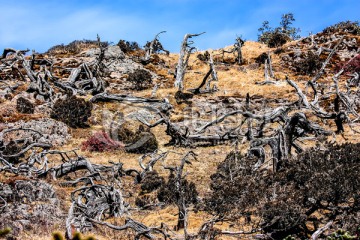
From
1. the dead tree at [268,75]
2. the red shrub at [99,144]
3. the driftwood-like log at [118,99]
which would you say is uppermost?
the dead tree at [268,75]

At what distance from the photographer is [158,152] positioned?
21.7 m

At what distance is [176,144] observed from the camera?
22.8 metres

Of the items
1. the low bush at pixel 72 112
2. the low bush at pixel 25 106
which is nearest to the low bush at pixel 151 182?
the low bush at pixel 72 112

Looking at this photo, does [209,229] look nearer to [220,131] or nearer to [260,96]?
[220,131]

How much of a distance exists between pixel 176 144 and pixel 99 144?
4.53 metres

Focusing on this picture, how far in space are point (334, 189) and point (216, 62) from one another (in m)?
36.1

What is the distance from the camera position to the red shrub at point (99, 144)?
21.1 meters

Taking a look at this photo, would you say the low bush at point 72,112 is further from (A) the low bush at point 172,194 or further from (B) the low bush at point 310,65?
(B) the low bush at point 310,65

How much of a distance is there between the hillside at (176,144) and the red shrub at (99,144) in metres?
0.09

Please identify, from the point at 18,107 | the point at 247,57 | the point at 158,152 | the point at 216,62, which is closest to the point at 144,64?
the point at 216,62

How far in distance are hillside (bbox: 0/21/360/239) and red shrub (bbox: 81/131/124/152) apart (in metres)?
0.09

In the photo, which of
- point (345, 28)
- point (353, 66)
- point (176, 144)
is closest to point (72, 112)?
point (176, 144)

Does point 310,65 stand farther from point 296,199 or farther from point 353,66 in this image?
point 296,199

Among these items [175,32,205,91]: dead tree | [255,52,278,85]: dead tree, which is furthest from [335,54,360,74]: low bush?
[175,32,205,91]: dead tree
